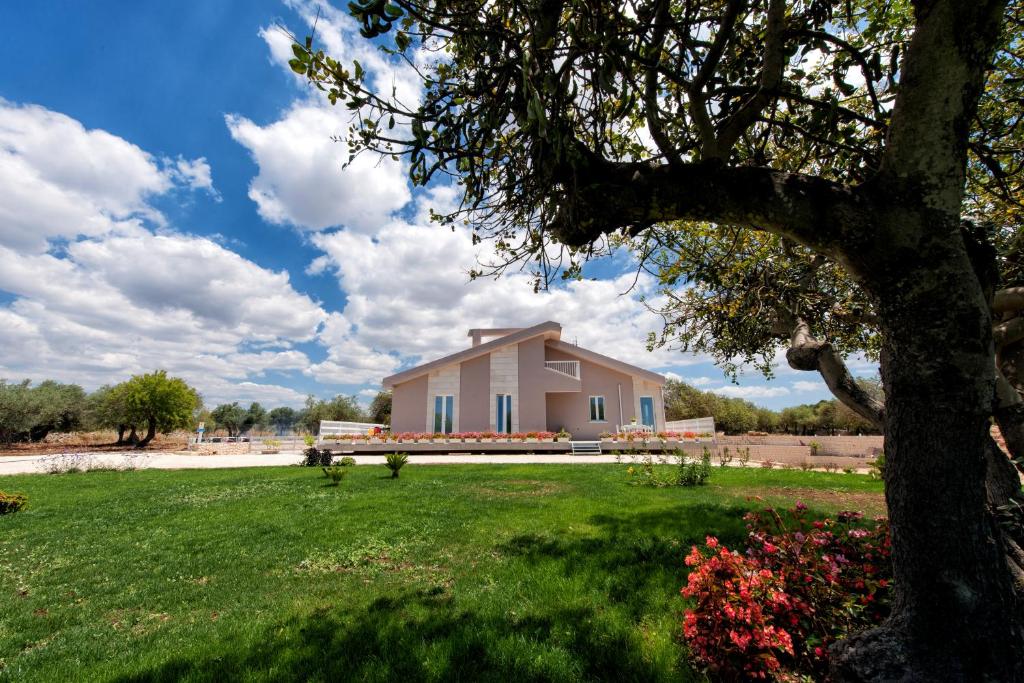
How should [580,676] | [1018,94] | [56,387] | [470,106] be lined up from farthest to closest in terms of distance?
[56,387], [1018,94], [470,106], [580,676]

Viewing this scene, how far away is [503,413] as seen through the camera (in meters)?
27.3

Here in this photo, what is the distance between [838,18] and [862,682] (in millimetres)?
7235

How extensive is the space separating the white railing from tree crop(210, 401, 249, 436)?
76.4 metres

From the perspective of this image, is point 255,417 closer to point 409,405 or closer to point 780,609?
point 409,405

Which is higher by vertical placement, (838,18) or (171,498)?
(838,18)

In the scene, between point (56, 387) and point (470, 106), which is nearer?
point (470, 106)

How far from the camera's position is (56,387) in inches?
1855

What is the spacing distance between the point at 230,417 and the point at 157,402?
48.5 meters

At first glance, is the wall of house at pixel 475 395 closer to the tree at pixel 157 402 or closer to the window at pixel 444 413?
the window at pixel 444 413

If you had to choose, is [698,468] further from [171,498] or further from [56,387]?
[56,387]

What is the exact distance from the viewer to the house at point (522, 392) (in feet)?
89.9

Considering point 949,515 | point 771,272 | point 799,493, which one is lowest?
point 799,493

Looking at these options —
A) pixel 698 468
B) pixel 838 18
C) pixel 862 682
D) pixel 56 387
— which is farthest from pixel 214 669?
pixel 56 387

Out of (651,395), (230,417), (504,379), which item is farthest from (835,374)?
(230,417)
